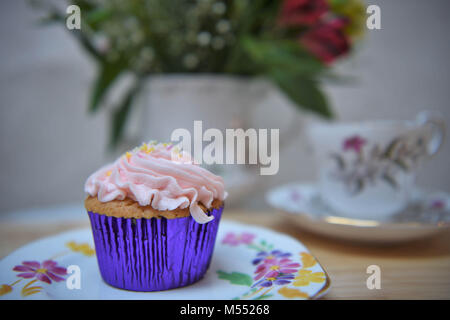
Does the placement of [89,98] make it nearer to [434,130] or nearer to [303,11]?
[303,11]

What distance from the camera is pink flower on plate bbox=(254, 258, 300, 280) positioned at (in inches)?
16.8

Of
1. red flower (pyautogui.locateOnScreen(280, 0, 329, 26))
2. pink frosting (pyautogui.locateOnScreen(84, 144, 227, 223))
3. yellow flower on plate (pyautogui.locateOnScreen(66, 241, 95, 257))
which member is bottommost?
yellow flower on plate (pyautogui.locateOnScreen(66, 241, 95, 257))

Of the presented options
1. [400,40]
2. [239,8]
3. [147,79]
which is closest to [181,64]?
[147,79]

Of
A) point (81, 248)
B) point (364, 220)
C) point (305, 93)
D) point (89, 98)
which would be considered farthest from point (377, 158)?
point (89, 98)

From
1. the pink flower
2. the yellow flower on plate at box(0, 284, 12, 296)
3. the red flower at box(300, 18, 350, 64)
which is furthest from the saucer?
the yellow flower on plate at box(0, 284, 12, 296)

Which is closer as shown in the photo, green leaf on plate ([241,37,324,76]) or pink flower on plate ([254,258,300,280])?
pink flower on plate ([254,258,300,280])

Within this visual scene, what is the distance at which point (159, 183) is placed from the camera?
458 mm

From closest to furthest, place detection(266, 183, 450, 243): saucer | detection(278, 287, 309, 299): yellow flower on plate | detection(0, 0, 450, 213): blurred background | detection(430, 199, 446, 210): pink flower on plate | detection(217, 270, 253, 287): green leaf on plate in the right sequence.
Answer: detection(278, 287, 309, 299): yellow flower on plate, detection(217, 270, 253, 287): green leaf on plate, detection(266, 183, 450, 243): saucer, detection(430, 199, 446, 210): pink flower on plate, detection(0, 0, 450, 213): blurred background

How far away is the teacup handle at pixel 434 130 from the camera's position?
0.65m

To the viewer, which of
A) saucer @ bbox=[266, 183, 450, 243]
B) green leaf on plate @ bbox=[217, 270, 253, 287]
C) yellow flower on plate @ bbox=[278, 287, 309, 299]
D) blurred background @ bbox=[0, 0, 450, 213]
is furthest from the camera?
blurred background @ bbox=[0, 0, 450, 213]

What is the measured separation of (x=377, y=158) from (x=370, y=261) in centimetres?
21

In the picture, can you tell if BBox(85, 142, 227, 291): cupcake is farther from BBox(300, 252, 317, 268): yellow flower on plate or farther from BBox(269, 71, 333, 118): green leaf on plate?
BBox(269, 71, 333, 118): green leaf on plate

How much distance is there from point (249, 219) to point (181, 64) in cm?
45

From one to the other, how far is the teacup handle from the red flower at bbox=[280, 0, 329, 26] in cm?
32
